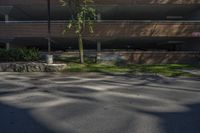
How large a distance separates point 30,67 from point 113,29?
386 inches

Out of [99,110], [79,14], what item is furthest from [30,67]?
[99,110]

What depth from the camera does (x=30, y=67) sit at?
20.1 meters

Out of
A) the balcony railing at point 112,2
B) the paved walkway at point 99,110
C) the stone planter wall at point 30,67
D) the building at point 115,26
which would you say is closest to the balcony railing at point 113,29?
the building at point 115,26

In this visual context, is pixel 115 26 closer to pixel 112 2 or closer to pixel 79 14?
pixel 112 2

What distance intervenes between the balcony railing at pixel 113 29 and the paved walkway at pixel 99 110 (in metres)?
15.4

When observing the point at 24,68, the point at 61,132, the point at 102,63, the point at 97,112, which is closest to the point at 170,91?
the point at 97,112

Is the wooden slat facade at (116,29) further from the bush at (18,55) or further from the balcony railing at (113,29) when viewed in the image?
the bush at (18,55)

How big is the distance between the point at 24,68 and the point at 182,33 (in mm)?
14447

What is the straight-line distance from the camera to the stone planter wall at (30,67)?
19953 mm

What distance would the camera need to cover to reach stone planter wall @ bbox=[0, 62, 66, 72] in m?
20.0

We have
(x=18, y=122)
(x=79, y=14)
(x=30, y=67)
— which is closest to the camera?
(x=18, y=122)

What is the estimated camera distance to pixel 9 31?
27.6 meters

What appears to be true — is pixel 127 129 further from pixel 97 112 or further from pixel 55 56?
pixel 55 56

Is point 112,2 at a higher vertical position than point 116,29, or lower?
higher
